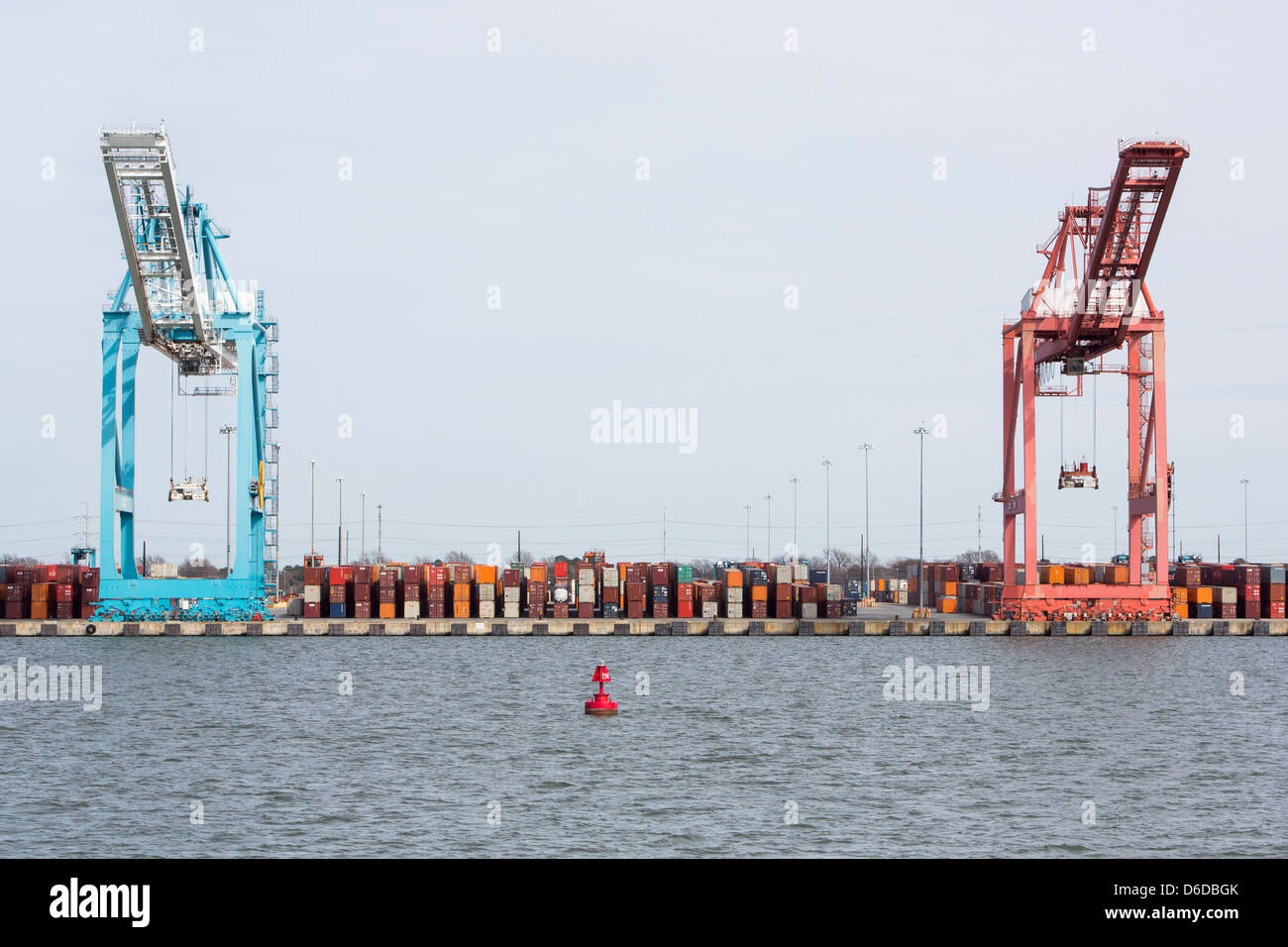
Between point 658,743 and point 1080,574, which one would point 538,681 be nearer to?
point 658,743

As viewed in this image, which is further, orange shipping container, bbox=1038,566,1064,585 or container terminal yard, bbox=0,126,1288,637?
orange shipping container, bbox=1038,566,1064,585

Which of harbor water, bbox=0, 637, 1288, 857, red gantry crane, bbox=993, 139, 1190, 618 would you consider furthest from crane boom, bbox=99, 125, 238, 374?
red gantry crane, bbox=993, 139, 1190, 618

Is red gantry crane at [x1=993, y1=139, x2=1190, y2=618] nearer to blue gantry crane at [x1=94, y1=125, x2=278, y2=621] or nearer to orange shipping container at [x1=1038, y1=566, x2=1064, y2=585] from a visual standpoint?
orange shipping container at [x1=1038, y1=566, x2=1064, y2=585]

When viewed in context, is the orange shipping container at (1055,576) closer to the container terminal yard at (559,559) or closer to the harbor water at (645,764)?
the container terminal yard at (559,559)
